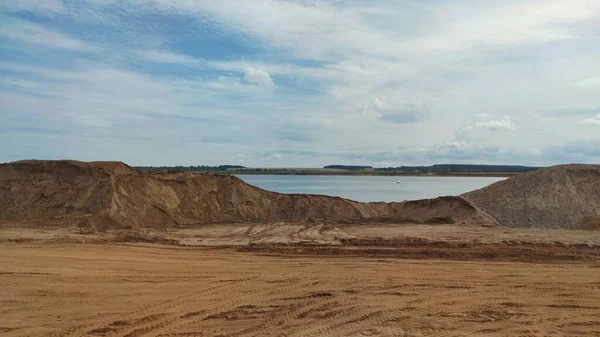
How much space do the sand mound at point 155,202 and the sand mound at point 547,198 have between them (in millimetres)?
1819

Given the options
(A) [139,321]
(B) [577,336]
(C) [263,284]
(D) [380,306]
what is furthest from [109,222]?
(B) [577,336]

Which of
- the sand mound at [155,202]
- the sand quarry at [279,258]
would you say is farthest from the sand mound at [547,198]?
the sand mound at [155,202]

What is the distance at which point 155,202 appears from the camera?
25.7 metres

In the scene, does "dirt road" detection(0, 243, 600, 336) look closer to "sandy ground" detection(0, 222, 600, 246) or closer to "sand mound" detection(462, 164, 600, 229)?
"sandy ground" detection(0, 222, 600, 246)

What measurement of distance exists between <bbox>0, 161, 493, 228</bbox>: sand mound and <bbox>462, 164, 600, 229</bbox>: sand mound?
1.82 meters

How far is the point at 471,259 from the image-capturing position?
1514 cm

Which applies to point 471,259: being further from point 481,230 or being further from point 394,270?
point 481,230

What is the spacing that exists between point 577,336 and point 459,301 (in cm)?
223

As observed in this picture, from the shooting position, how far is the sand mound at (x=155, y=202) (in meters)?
23.5

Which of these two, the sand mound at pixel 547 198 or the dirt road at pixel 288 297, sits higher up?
the sand mound at pixel 547 198

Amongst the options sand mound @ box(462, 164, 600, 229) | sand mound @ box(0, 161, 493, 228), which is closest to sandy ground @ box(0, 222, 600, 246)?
sand mound @ box(0, 161, 493, 228)

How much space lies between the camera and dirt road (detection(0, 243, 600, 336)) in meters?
8.53

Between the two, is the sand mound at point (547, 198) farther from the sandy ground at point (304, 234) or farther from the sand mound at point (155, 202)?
the sandy ground at point (304, 234)

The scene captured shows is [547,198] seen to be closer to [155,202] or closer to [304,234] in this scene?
Result: [304,234]
